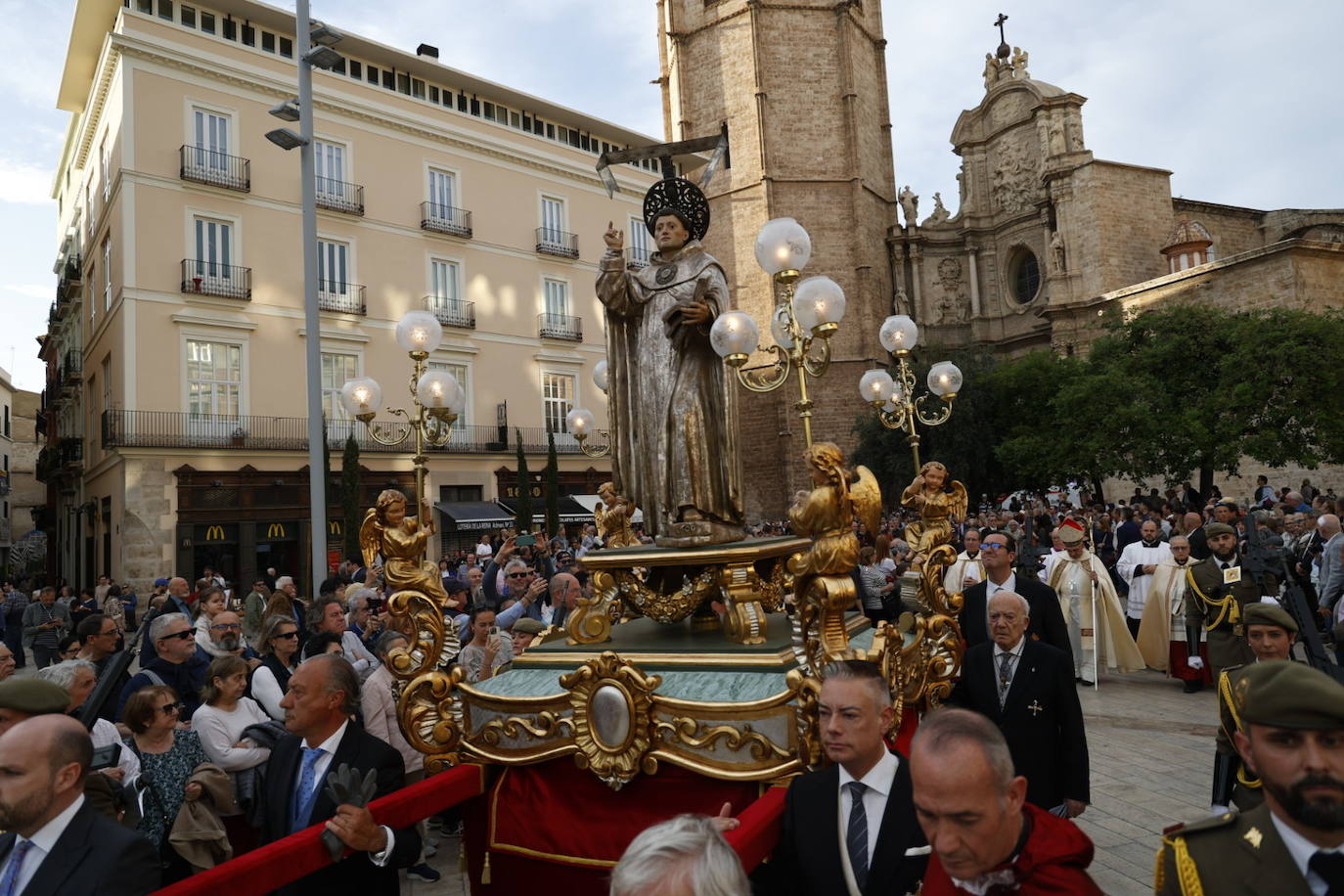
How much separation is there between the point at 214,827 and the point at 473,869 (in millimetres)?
1093

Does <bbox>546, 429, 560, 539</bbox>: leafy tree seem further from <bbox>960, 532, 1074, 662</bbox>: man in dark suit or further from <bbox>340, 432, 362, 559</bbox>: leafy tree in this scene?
<bbox>960, 532, 1074, 662</bbox>: man in dark suit

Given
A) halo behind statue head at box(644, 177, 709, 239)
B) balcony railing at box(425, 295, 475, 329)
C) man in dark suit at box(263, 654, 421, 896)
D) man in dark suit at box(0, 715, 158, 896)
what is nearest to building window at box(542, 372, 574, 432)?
balcony railing at box(425, 295, 475, 329)

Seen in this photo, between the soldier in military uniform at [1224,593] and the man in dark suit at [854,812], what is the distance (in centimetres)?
496

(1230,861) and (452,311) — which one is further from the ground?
(452,311)

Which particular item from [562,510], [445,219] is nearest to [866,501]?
[562,510]

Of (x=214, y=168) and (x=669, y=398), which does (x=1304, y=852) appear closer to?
(x=669, y=398)

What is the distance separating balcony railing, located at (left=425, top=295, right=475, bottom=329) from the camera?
2611 centimetres

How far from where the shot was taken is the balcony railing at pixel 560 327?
28.6 m

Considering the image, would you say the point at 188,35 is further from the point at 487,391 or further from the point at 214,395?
the point at 487,391

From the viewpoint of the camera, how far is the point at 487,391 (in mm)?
27094

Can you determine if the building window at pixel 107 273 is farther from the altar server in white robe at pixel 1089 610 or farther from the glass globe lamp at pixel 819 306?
the altar server in white robe at pixel 1089 610

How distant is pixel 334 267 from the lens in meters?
24.5

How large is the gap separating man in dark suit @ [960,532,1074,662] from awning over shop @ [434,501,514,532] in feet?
68.7

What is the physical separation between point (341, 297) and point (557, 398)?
7.72 meters
